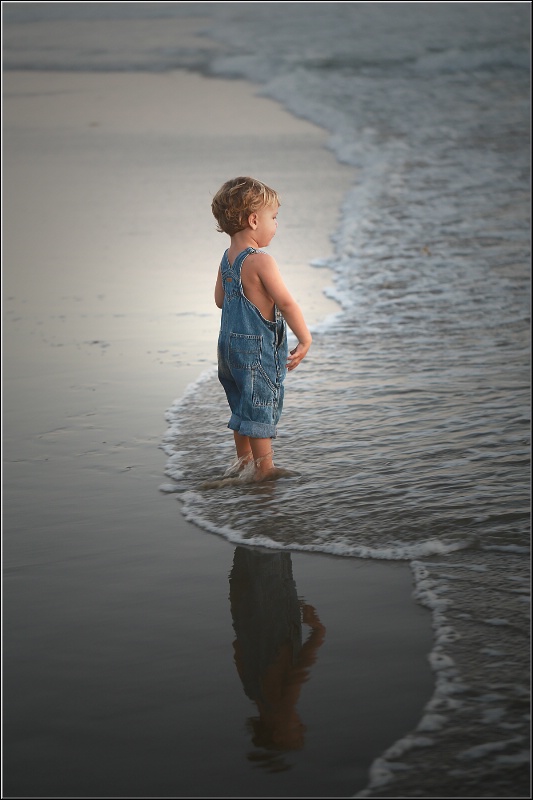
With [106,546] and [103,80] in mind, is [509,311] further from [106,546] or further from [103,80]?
[103,80]

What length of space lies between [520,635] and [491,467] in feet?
4.70

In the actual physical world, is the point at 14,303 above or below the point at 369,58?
below

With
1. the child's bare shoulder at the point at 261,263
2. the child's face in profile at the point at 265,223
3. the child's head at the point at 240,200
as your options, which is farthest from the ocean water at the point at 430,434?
the child's head at the point at 240,200

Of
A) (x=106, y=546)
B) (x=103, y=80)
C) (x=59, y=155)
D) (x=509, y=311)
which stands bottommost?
(x=106, y=546)

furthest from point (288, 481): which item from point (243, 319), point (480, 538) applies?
point (480, 538)

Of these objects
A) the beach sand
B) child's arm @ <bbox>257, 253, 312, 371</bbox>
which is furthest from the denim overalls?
the beach sand

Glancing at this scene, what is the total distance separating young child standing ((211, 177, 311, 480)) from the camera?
4246mm

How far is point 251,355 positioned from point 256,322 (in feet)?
0.48

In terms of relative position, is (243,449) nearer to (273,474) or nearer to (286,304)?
(273,474)

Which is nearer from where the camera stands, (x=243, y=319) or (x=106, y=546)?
(x=106, y=546)

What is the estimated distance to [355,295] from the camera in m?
7.54

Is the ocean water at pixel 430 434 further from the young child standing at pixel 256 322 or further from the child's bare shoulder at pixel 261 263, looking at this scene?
the child's bare shoulder at pixel 261 263

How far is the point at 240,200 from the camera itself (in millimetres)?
4191

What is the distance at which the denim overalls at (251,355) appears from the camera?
4.32m
